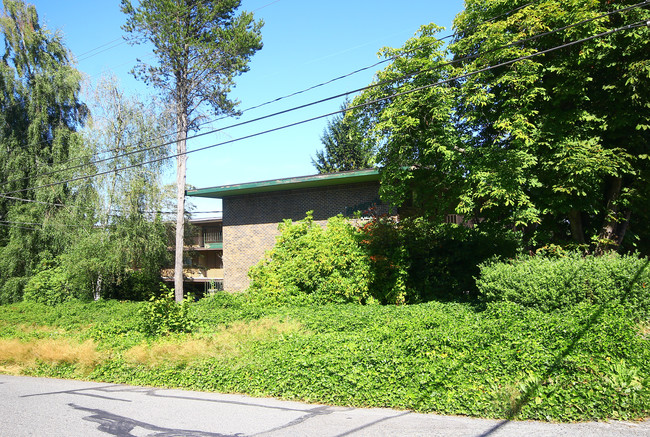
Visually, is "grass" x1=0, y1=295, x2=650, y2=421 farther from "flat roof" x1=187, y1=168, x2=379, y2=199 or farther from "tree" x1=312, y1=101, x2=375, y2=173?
"tree" x1=312, y1=101, x2=375, y2=173

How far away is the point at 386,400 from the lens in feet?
24.0

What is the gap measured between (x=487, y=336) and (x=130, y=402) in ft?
20.3

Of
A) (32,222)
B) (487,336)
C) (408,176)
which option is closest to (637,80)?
(408,176)

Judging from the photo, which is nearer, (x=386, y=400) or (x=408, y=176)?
(x=386, y=400)

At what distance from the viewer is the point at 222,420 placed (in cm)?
690

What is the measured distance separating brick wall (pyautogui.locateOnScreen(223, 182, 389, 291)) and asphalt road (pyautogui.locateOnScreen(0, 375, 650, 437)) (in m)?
14.4

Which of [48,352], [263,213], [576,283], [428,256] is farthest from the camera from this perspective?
[263,213]

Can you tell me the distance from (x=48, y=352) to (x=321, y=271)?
7993 millimetres

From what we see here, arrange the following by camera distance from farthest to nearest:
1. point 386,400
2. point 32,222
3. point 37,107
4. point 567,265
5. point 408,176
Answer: point 37,107 < point 32,222 < point 408,176 < point 567,265 < point 386,400

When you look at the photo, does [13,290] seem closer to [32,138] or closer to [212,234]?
[32,138]

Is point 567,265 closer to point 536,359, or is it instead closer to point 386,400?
point 536,359

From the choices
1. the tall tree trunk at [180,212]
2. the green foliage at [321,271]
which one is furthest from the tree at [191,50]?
the green foliage at [321,271]

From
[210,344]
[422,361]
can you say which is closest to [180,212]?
[210,344]

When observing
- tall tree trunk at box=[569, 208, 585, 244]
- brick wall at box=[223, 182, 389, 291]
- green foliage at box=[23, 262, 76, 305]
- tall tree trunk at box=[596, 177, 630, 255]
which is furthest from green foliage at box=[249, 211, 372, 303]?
green foliage at box=[23, 262, 76, 305]
